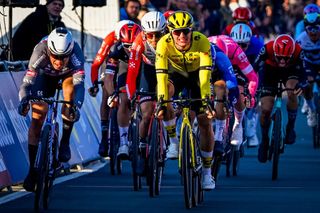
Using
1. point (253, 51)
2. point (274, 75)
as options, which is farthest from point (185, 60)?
point (253, 51)

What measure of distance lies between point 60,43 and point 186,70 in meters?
1.48

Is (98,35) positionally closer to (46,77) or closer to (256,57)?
(256,57)

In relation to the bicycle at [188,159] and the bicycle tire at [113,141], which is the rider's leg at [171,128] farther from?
the bicycle tire at [113,141]

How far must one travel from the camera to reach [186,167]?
50.3 feet

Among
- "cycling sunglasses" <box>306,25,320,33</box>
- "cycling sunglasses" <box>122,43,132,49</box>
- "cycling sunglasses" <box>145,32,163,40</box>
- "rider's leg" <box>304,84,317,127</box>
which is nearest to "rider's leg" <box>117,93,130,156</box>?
"cycling sunglasses" <box>122,43,132,49</box>

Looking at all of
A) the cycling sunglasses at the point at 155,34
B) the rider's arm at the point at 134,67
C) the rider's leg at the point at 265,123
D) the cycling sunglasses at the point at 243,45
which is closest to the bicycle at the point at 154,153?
the rider's arm at the point at 134,67

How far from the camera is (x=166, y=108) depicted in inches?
632

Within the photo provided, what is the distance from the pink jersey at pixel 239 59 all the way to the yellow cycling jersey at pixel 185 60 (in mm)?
3670

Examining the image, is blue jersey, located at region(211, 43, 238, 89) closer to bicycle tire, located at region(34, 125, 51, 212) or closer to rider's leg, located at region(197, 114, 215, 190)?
rider's leg, located at region(197, 114, 215, 190)

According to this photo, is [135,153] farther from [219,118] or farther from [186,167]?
[186,167]

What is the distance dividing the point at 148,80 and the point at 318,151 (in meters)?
7.70

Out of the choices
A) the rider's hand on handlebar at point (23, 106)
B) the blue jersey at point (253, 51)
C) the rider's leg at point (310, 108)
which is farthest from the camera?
the rider's leg at point (310, 108)

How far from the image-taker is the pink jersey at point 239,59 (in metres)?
20.2

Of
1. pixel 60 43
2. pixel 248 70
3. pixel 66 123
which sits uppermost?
pixel 60 43
